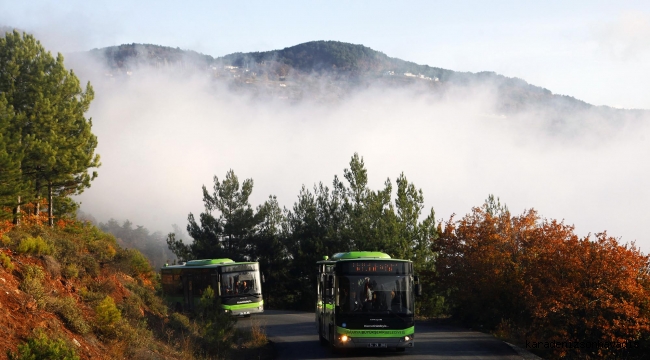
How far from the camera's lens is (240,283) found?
33938 mm

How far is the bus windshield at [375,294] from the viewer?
18172 mm

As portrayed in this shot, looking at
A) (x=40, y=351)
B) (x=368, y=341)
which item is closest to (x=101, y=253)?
(x=368, y=341)

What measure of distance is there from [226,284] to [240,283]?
2.74ft

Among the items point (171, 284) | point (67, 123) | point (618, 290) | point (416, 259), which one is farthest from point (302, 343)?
point (416, 259)

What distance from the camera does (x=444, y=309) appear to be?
47875mm

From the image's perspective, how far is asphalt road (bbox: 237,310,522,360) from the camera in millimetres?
18609

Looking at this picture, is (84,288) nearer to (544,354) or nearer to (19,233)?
(19,233)

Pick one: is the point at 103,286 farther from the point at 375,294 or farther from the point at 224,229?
the point at 224,229

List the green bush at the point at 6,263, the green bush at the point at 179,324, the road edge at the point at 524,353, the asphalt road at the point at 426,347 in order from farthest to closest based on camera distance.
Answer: the green bush at the point at 179,324 → the asphalt road at the point at 426,347 → the road edge at the point at 524,353 → the green bush at the point at 6,263

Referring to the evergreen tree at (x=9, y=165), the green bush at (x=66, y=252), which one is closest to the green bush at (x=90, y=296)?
the green bush at (x=66, y=252)

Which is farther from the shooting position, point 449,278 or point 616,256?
point 449,278

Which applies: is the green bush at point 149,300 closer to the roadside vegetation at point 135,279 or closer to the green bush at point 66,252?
the roadside vegetation at point 135,279

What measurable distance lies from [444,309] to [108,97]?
573 ft

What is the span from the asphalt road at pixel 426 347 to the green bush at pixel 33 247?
27.3ft
